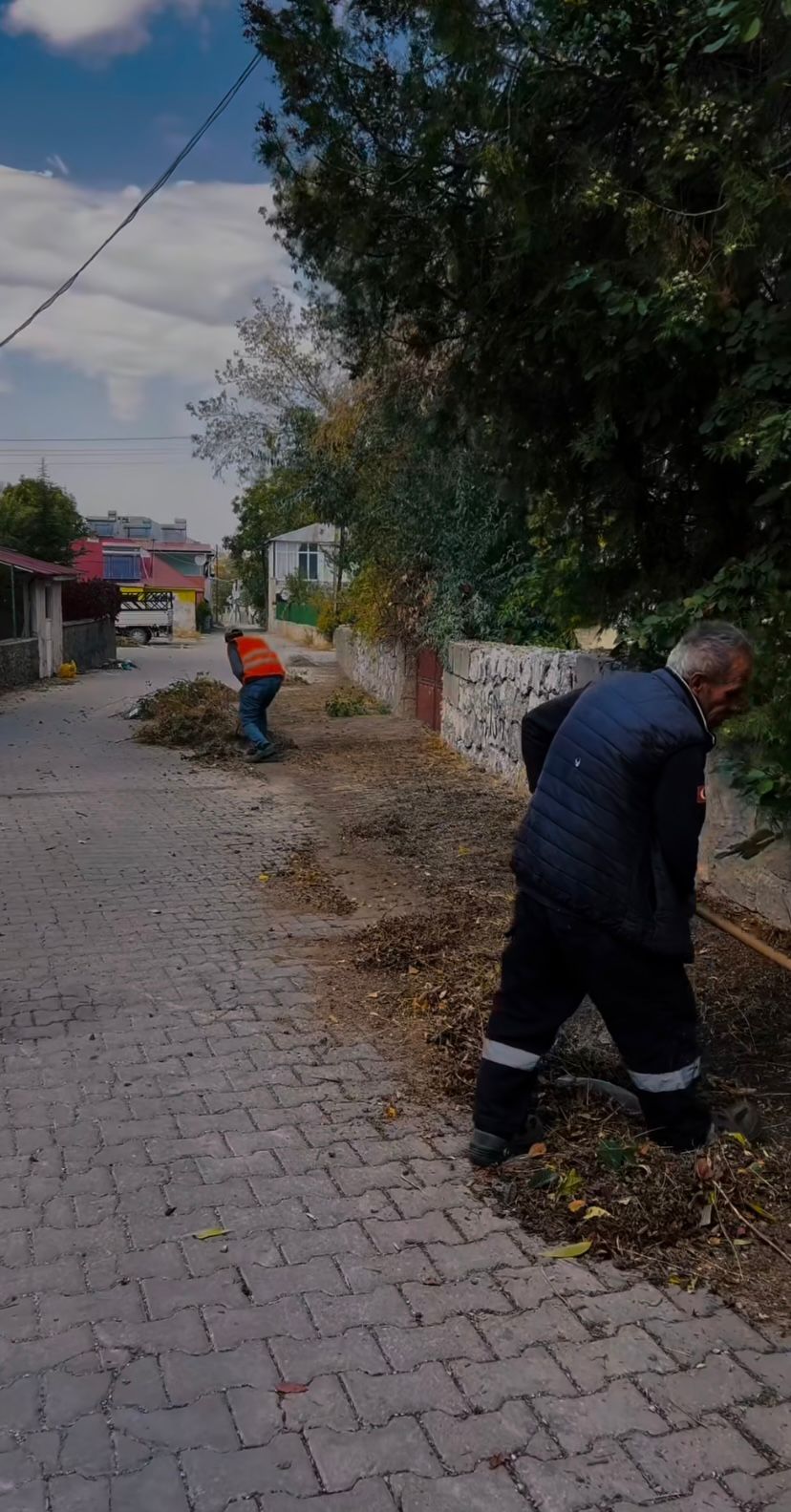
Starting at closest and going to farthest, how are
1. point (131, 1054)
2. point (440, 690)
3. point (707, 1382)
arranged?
1. point (707, 1382)
2. point (131, 1054)
3. point (440, 690)

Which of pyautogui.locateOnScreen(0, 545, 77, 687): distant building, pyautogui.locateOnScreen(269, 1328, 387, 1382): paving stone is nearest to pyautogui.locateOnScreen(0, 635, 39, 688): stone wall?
pyautogui.locateOnScreen(0, 545, 77, 687): distant building

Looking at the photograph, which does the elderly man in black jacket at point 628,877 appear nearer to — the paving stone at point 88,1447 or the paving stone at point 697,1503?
the paving stone at point 697,1503

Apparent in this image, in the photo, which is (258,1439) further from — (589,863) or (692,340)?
(692,340)

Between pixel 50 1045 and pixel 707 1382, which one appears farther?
pixel 50 1045

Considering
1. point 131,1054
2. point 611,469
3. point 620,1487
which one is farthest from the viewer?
point 611,469

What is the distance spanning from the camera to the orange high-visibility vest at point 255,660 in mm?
12055

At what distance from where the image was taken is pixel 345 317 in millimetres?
6375

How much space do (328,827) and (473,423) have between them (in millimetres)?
3922

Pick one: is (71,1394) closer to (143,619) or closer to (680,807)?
(680,807)

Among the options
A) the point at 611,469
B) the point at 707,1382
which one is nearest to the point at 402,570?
the point at 611,469

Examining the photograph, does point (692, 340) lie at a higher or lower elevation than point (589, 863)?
higher

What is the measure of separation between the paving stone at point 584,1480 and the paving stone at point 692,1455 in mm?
38

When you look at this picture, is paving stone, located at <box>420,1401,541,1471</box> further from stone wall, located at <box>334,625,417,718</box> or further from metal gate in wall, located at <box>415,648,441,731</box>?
stone wall, located at <box>334,625,417,718</box>

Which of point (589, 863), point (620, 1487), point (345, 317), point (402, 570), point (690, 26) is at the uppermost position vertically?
point (690, 26)
